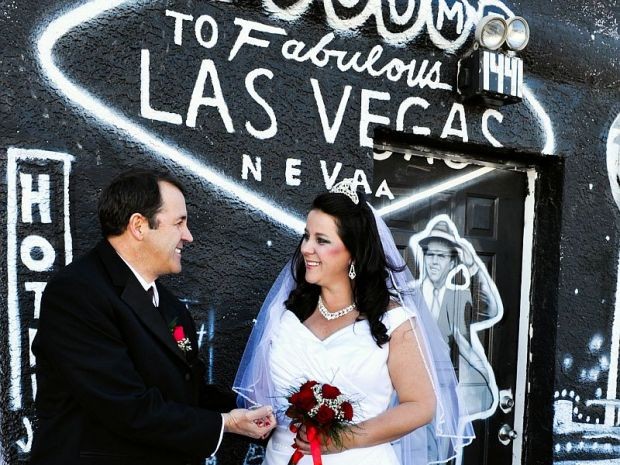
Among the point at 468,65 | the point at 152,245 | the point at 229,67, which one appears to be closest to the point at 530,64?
the point at 468,65

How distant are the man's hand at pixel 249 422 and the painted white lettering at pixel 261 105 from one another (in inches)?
59.9

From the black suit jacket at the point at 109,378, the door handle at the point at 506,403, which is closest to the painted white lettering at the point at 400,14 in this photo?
the black suit jacket at the point at 109,378

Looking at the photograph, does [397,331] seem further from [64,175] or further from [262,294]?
[64,175]

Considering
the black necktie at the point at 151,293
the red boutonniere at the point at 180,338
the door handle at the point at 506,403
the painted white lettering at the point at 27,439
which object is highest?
the black necktie at the point at 151,293

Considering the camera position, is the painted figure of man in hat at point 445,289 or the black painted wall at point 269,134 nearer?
the black painted wall at point 269,134

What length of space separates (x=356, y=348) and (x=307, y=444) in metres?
0.45

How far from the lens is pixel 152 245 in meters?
2.44

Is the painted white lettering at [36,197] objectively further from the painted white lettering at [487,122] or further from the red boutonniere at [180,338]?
the painted white lettering at [487,122]

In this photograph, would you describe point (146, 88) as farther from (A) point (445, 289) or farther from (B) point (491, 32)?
(A) point (445, 289)

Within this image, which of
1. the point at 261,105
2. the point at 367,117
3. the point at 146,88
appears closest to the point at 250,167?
the point at 261,105

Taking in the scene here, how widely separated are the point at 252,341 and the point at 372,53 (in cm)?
181

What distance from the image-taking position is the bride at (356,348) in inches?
106

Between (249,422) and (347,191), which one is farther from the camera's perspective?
(347,191)

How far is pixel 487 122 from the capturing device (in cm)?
400
